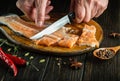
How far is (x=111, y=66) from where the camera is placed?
191cm

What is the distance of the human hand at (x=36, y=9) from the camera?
2.02 meters

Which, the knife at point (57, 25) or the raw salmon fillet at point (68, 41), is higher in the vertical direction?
the knife at point (57, 25)

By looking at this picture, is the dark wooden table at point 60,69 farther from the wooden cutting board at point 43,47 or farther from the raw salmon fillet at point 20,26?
the raw salmon fillet at point 20,26

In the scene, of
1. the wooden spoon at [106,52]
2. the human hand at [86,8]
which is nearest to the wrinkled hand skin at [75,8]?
the human hand at [86,8]

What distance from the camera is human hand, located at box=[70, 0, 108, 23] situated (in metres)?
2.05

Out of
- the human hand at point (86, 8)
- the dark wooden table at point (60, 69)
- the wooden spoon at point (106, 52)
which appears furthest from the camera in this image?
the human hand at point (86, 8)

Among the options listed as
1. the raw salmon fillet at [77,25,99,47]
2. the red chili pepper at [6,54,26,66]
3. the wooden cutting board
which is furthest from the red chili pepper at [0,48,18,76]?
the raw salmon fillet at [77,25,99,47]

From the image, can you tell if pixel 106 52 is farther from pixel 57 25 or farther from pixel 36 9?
pixel 36 9

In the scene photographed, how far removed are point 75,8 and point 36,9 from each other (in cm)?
22

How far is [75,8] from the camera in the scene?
2.07 metres

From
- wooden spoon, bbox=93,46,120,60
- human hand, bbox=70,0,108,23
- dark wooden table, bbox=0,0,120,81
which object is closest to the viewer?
dark wooden table, bbox=0,0,120,81

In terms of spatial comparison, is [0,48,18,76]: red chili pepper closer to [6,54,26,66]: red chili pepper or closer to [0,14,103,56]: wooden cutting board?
[6,54,26,66]: red chili pepper

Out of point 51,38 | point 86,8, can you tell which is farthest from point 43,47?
point 86,8

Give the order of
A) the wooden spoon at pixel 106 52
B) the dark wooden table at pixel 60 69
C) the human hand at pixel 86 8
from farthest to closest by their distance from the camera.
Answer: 1. the human hand at pixel 86 8
2. the wooden spoon at pixel 106 52
3. the dark wooden table at pixel 60 69
